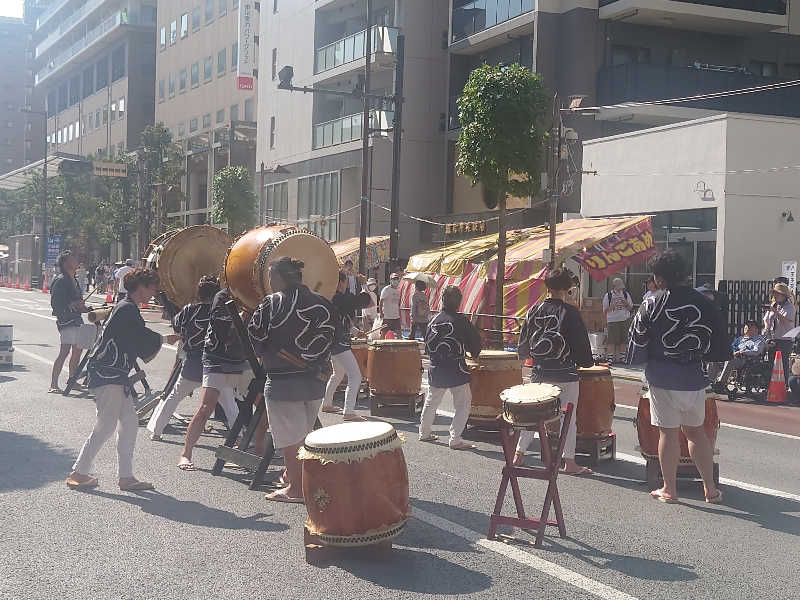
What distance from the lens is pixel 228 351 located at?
9328 millimetres

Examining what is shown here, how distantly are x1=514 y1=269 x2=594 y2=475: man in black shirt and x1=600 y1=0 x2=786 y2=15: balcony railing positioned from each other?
22861 millimetres

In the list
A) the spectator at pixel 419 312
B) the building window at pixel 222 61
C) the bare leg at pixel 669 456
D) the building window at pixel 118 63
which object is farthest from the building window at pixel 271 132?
the bare leg at pixel 669 456

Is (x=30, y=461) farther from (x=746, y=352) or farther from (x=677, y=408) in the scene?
(x=746, y=352)

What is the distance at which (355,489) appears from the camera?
6.14 meters

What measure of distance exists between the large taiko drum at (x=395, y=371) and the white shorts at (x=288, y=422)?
16.7 feet

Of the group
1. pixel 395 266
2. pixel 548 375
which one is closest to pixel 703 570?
pixel 548 375

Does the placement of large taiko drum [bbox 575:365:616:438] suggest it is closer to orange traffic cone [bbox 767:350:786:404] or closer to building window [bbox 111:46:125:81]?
orange traffic cone [bbox 767:350:786:404]

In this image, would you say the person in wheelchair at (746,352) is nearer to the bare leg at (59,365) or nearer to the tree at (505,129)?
the tree at (505,129)

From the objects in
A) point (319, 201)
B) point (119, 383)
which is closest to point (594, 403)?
point (119, 383)

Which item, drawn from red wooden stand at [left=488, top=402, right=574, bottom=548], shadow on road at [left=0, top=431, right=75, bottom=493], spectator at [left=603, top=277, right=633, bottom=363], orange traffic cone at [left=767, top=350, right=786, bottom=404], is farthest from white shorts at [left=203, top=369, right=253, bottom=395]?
spectator at [left=603, top=277, right=633, bottom=363]

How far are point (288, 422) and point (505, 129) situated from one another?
15.0 m

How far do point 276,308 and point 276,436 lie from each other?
0.94 m

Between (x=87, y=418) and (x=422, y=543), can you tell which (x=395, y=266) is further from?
(x=422, y=543)

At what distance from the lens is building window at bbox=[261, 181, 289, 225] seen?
150ft
